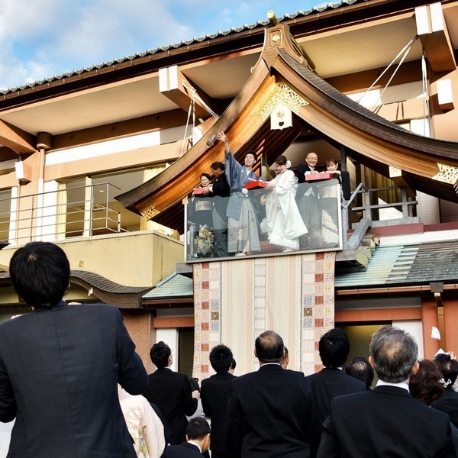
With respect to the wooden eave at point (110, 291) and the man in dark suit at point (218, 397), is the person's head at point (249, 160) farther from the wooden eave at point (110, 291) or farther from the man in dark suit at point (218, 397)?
the man in dark suit at point (218, 397)

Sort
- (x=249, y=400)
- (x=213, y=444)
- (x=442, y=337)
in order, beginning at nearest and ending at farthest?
(x=249, y=400) → (x=213, y=444) → (x=442, y=337)

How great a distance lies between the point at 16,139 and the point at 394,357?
1512 cm

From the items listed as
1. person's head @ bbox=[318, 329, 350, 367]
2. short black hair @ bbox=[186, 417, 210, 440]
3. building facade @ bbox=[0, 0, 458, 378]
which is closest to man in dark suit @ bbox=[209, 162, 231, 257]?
building facade @ bbox=[0, 0, 458, 378]

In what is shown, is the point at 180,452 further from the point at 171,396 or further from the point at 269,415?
the point at 171,396

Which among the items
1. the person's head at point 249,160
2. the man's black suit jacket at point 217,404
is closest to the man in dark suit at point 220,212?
the person's head at point 249,160

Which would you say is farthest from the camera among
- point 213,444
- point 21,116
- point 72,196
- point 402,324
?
point 72,196

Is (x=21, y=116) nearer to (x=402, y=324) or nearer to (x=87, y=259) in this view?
(x=87, y=259)

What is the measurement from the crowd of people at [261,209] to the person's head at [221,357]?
12.4 ft

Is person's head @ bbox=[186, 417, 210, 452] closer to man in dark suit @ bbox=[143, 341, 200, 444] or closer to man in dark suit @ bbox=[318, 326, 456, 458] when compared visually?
man in dark suit @ bbox=[143, 341, 200, 444]

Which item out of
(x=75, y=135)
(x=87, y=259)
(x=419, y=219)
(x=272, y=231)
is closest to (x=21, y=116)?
(x=75, y=135)

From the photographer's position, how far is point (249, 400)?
16.1 ft

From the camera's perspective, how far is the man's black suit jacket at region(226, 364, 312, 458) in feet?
15.8

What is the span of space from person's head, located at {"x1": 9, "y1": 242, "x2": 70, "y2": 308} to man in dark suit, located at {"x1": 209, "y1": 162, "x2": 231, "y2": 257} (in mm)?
8376

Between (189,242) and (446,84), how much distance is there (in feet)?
18.0
